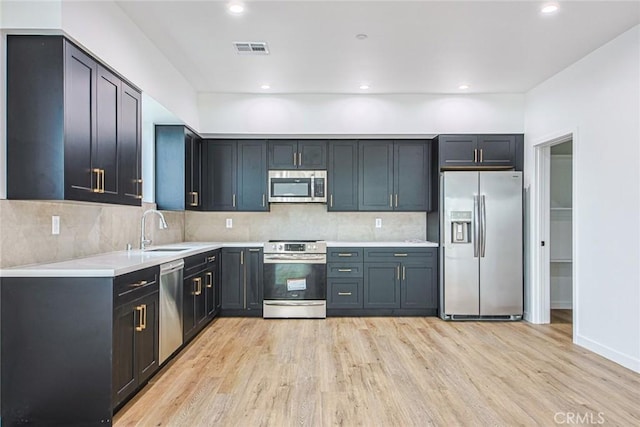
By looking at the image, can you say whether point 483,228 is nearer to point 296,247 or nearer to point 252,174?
point 296,247

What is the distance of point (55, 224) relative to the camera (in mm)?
2844

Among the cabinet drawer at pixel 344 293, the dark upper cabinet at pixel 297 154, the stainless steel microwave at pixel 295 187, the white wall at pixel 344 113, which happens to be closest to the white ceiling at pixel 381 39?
the white wall at pixel 344 113

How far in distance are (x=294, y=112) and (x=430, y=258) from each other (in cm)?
Result: 251

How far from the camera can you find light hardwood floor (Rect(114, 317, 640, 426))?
256 centimetres

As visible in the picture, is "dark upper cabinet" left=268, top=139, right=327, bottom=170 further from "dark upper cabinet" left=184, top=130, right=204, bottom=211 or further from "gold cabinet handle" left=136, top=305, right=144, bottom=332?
"gold cabinet handle" left=136, top=305, right=144, bottom=332

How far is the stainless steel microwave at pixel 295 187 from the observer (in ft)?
17.6

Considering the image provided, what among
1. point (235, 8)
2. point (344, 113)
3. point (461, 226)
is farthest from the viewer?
point (344, 113)

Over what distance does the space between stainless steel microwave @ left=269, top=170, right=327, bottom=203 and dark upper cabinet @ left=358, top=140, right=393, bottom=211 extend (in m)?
0.52

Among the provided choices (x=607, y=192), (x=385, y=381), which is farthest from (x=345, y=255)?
(x=607, y=192)

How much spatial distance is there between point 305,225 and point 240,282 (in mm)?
1214

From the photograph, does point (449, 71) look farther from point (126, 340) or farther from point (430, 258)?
point (126, 340)

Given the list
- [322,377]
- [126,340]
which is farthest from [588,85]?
[126,340]

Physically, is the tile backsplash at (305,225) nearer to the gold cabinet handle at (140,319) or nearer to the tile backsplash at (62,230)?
the tile backsplash at (62,230)

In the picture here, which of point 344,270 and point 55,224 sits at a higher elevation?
point 55,224
